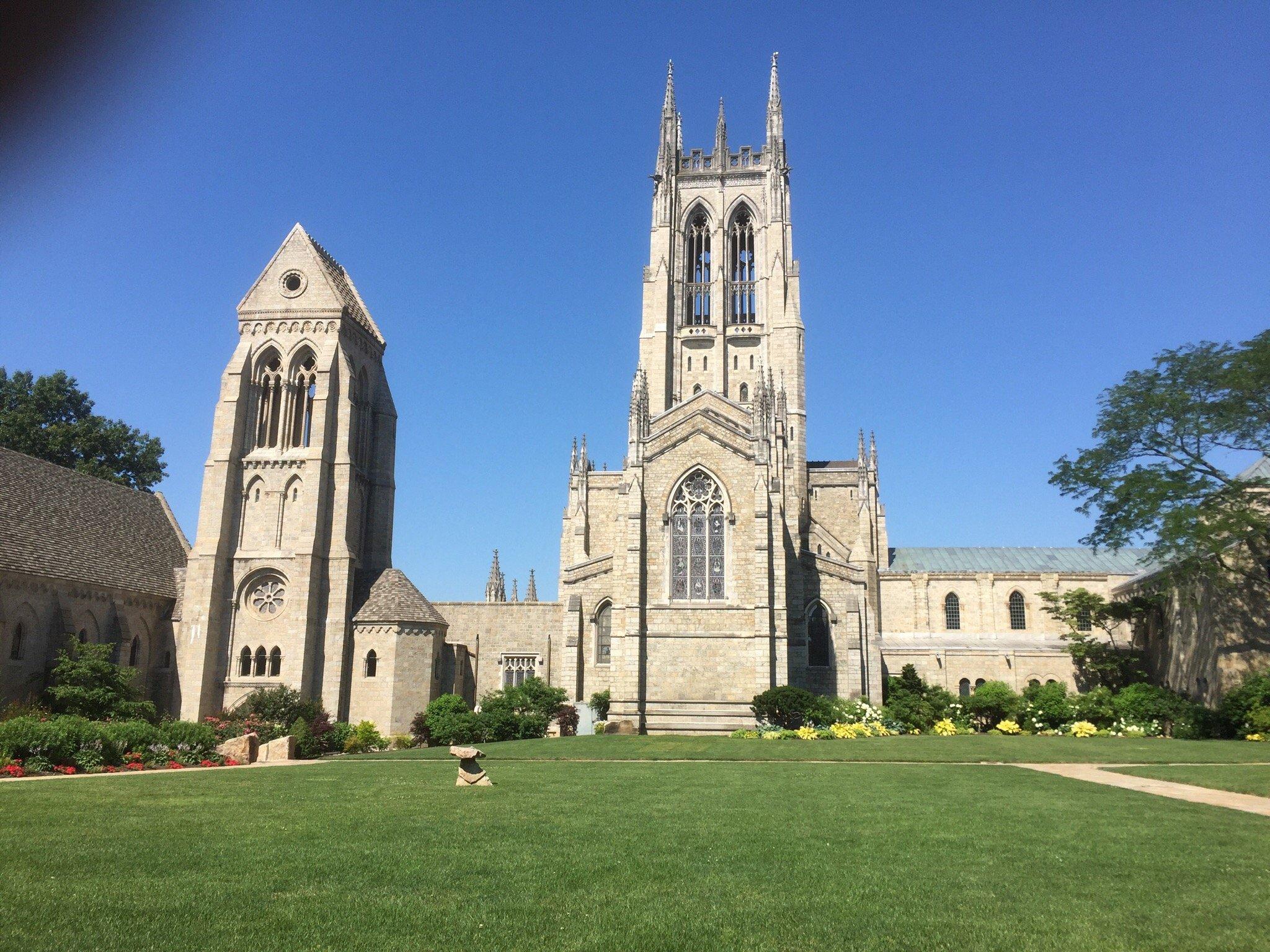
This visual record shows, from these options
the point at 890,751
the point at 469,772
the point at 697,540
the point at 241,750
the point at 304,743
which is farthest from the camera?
the point at 697,540

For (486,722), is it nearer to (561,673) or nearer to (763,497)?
(561,673)

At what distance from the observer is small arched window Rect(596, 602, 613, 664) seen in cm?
4091

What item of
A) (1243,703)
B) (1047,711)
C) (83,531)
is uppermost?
(83,531)

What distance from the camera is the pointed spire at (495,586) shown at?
205 ft

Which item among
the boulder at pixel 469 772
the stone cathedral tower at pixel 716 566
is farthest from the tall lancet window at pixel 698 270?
the boulder at pixel 469 772

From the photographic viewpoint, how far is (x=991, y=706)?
37.0m

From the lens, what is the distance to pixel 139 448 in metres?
54.0

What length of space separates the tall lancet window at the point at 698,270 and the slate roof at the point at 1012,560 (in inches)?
770

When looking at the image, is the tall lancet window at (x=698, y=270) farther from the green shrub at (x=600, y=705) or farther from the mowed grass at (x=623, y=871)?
the mowed grass at (x=623, y=871)

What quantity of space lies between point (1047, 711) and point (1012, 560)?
2105cm

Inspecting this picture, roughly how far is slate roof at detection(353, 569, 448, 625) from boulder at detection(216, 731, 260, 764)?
13864mm

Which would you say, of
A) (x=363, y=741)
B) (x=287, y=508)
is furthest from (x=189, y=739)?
(x=287, y=508)

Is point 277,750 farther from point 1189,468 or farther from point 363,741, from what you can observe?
point 1189,468

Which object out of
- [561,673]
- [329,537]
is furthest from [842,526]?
[329,537]
